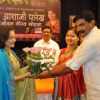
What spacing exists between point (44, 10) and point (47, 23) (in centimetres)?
29

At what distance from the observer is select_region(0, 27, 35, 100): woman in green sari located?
3570 millimetres

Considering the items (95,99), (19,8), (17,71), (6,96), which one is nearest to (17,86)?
(17,71)

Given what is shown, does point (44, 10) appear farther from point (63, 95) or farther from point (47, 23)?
point (63, 95)

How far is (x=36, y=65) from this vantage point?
11.4 feet

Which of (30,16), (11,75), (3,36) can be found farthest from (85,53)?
(30,16)

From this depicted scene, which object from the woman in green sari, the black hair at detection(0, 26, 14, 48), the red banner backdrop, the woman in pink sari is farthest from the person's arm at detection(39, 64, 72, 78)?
the red banner backdrop

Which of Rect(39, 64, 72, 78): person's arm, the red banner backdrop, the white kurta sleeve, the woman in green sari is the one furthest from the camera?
the red banner backdrop

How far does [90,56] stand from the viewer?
2.91 m

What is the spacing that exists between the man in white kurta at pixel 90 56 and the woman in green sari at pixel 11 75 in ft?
2.82

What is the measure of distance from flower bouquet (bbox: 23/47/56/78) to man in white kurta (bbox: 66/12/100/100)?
55cm

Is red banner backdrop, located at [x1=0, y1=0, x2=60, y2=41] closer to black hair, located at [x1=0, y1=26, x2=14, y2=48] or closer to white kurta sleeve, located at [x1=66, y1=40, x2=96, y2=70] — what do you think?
black hair, located at [x1=0, y1=26, x2=14, y2=48]

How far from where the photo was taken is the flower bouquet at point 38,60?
3465mm

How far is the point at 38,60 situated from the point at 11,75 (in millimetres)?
375

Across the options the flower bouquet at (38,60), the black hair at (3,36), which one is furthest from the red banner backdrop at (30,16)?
the flower bouquet at (38,60)
